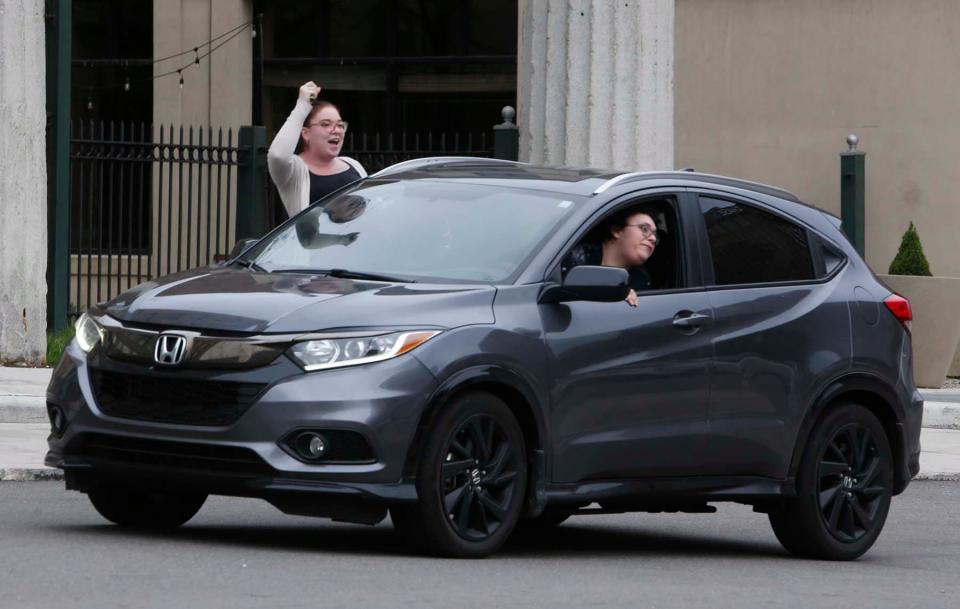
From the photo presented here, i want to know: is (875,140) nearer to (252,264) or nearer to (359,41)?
(359,41)

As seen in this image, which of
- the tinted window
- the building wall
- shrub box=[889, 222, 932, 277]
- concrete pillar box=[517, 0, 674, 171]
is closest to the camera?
the tinted window

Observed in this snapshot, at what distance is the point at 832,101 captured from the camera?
21938 millimetres

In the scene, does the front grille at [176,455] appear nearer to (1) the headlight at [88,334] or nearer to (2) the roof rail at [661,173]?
(1) the headlight at [88,334]

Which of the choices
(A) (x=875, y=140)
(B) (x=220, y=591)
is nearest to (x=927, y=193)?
(A) (x=875, y=140)

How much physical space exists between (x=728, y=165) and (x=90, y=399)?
14844 millimetres

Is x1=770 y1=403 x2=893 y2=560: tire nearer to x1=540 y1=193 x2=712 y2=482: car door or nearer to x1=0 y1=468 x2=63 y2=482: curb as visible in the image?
x1=540 y1=193 x2=712 y2=482: car door

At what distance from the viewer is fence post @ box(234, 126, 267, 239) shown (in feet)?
59.9

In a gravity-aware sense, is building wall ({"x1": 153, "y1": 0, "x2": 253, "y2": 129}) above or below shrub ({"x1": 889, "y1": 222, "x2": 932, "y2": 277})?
above

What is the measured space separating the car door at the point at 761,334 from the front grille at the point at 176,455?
2158 mm

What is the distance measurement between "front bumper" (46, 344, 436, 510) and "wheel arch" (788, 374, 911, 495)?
7.42ft

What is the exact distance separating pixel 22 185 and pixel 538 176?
757cm

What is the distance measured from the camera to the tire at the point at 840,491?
948 cm

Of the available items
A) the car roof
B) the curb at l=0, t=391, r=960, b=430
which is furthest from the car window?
the curb at l=0, t=391, r=960, b=430

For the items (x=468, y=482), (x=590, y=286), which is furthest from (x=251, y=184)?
(x=468, y=482)
